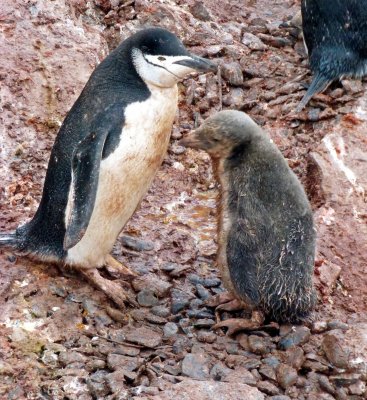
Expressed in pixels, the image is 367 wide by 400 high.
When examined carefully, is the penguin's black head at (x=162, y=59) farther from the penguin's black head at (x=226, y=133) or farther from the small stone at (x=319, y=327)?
the small stone at (x=319, y=327)

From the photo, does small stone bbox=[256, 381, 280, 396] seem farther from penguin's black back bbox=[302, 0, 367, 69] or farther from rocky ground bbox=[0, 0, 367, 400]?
penguin's black back bbox=[302, 0, 367, 69]

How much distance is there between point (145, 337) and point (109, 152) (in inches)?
31.2

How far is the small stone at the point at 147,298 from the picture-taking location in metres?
4.10

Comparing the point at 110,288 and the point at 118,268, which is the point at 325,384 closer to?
the point at 110,288

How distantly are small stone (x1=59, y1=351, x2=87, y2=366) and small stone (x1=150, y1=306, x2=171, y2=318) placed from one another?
1.61ft

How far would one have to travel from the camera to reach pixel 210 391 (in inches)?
132

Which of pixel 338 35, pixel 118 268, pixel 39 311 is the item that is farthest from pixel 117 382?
pixel 338 35

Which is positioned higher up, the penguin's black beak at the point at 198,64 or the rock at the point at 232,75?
the penguin's black beak at the point at 198,64

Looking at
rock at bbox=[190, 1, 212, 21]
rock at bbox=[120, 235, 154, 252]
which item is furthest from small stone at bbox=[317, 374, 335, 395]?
rock at bbox=[190, 1, 212, 21]

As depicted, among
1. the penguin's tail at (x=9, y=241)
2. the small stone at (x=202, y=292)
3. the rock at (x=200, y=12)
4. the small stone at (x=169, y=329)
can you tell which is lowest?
the small stone at (x=169, y=329)

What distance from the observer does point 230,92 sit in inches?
216

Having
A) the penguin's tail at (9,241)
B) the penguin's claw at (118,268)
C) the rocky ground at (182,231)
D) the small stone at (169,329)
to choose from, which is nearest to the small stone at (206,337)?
the rocky ground at (182,231)

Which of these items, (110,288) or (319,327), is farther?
(110,288)

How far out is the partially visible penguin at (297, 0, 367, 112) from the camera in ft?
18.0
